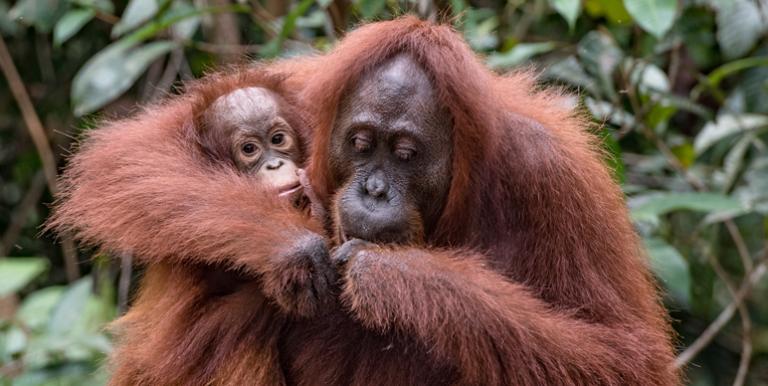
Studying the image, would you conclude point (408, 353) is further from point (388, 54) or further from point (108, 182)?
point (108, 182)

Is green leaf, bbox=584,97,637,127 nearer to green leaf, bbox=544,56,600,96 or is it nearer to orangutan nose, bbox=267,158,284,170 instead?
green leaf, bbox=544,56,600,96

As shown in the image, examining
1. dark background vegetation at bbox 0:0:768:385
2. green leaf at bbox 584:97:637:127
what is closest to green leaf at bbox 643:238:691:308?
dark background vegetation at bbox 0:0:768:385

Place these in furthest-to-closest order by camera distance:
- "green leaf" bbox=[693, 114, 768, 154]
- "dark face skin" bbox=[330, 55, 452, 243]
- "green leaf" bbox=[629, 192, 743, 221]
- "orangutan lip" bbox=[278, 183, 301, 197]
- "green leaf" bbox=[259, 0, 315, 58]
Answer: "green leaf" bbox=[693, 114, 768, 154]
"green leaf" bbox=[259, 0, 315, 58]
"green leaf" bbox=[629, 192, 743, 221]
"orangutan lip" bbox=[278, 183, 301, 197]
"dark face skin" bbox=[330, 55, 452, 243]

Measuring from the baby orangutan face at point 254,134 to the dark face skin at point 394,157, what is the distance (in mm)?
492

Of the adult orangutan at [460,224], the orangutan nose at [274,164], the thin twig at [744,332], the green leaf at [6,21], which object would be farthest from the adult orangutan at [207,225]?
the green leaf at [6,21]

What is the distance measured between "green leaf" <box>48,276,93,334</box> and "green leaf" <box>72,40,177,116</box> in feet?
2.56

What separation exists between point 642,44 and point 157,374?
2.72 m

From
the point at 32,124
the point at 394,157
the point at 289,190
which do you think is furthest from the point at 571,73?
the point at 32,124

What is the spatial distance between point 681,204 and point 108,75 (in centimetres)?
260

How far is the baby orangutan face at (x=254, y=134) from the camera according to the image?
3293 mm

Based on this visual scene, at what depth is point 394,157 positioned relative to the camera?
2787 mm

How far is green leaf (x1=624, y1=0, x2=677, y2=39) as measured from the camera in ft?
12.4

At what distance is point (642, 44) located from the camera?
15.2ft

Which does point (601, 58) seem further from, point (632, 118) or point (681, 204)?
point (681, 204)
